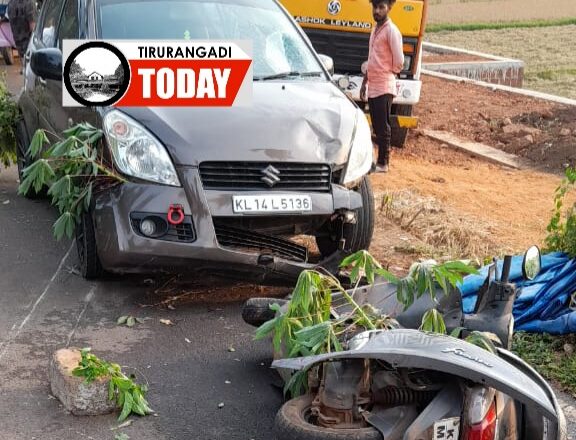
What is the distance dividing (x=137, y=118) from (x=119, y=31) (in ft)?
3.58

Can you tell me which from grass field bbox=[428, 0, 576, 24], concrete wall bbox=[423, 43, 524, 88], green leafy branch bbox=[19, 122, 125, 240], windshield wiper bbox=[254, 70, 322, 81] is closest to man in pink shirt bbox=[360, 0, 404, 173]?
windshield wiper bbox=[254, 70, 322, 81]

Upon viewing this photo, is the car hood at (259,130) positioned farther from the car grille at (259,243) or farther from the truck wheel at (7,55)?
the truck wheel at (7,55)

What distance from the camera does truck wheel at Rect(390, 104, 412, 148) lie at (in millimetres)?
12695

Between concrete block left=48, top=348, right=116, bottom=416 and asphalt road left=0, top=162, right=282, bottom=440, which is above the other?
concrete block left=48, top=348, right=116, bottom=416

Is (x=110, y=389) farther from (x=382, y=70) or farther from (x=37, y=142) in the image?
(x=382, y=70)

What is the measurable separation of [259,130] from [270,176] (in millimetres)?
319

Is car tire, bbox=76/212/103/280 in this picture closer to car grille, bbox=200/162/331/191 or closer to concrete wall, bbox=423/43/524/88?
car grille, bbox=200/162/331/191

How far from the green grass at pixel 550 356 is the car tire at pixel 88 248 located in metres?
2.63

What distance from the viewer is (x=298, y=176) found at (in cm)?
620

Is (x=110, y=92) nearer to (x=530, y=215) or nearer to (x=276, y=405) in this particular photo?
(x=276, y=405)

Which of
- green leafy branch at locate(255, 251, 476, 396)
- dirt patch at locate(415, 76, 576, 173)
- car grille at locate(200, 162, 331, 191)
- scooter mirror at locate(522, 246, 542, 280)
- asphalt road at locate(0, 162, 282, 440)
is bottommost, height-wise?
dirt patch at locate(415, 76, 576, 173)

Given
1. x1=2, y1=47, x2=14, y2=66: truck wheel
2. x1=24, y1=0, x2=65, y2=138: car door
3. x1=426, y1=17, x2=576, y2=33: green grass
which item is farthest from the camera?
x1=426, y1=17, x2=576, y2=33: green grass

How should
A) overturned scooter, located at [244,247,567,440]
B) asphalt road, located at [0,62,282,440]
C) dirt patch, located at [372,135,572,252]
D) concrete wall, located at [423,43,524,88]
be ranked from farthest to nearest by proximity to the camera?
1. concrete wall, located at [423,43,524,88]
2. dirt patch, located at [372,135,572,252]
3. asphalt road, located at [0,62,282,440]
4. overturned scooter, located at [244,247,567,440]

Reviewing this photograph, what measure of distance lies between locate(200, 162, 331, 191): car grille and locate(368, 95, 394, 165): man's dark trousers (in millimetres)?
4813
